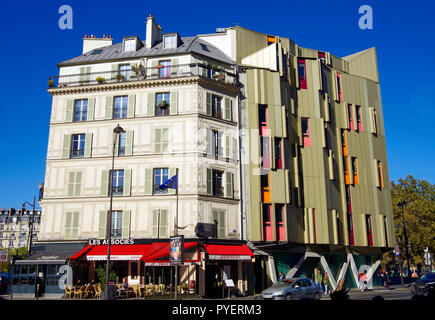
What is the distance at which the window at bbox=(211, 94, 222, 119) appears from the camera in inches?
1231

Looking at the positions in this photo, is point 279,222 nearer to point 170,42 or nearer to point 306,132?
point 306,132

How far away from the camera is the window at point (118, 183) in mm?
29438

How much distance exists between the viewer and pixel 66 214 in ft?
97.0

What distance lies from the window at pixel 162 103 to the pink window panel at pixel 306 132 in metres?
12.1

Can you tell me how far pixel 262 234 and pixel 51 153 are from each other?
17263 mm

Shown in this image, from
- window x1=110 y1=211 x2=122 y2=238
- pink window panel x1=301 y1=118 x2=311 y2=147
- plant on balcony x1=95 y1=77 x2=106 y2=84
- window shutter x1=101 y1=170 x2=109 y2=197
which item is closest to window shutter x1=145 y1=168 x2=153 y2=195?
window x1=110 y1=211 x2=122 y2=238

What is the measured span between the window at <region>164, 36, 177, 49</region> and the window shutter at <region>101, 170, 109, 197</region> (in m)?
11.9

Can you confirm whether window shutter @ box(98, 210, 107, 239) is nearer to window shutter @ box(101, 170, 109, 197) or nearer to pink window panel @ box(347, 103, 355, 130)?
window shutter @ box(101, 170, 109, 197)

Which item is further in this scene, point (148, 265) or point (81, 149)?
point (81, 149)

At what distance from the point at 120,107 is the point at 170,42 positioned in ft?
24.1
